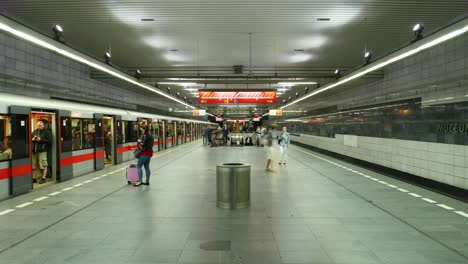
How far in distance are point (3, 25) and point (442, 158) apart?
30.3 ft

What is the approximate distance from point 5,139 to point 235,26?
5.70 meters

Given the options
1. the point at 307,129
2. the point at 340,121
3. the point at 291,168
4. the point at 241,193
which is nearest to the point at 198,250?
the point at 241,193

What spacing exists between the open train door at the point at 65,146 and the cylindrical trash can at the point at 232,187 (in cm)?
569

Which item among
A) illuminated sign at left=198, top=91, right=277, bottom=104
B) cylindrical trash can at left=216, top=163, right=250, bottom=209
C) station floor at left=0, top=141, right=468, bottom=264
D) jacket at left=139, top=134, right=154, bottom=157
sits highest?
illuminated sign at left=198, top=91, right=277, bottom=104

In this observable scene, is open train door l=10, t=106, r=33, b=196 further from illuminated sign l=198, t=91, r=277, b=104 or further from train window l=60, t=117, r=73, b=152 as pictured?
illuminated sign l=198, t=91, r=277, b=104

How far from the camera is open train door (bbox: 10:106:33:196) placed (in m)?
8.01

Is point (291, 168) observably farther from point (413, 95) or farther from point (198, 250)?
point (198, 250)

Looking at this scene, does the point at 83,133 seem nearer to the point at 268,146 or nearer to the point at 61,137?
the point at 61,137

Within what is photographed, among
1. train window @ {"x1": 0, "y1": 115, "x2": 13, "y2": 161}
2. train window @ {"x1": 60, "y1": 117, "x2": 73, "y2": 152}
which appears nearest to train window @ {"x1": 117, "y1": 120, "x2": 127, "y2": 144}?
train window @ {"x1": 60, "y1": 117, "x2": 73, "y2": 152}

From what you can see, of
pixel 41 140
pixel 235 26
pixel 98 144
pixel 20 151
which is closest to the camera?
pixel 20 151

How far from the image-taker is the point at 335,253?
14.4ft

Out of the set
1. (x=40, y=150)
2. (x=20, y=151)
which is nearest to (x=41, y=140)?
(x=40, y=150)

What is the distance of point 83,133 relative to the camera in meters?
11.7

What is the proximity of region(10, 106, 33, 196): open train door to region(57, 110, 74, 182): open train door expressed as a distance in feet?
4.95
